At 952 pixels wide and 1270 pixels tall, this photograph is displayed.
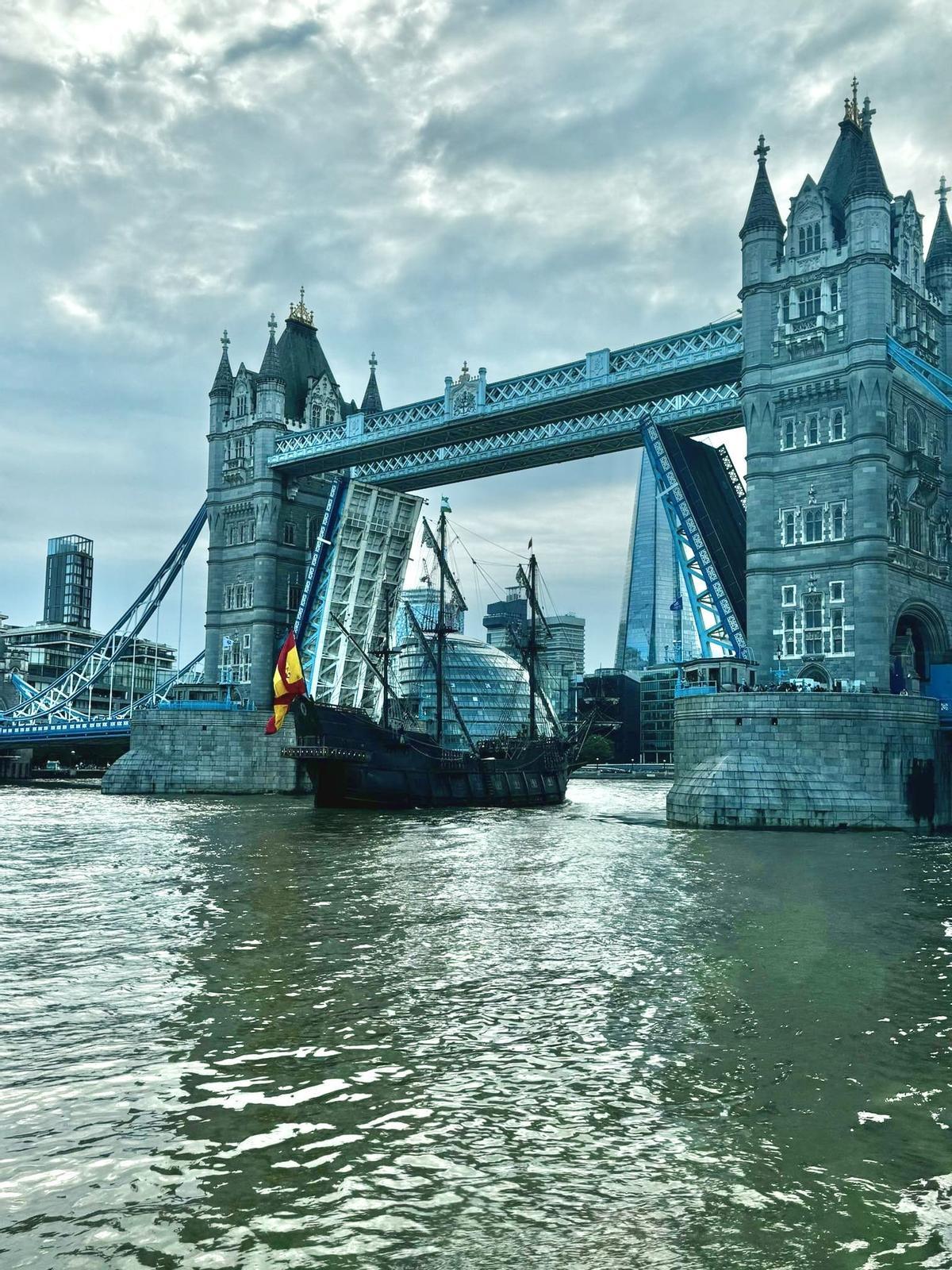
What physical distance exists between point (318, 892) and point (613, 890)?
7.85 m

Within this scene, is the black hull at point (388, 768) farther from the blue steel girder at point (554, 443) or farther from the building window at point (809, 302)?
the building window at point (809, 302)

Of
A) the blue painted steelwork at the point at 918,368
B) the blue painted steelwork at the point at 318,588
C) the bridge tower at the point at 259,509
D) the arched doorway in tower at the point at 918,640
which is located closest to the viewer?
the blue painted steelwork at the point at 918,368

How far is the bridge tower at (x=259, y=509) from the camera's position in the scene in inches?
3216

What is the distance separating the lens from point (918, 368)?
50.2m

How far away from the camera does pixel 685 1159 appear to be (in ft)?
35.3

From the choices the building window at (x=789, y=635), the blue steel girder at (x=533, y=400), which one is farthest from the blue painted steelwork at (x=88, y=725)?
the building window at (x=789, y=635)

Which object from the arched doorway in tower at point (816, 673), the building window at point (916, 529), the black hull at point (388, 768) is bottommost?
the black hull at point (388, 768)

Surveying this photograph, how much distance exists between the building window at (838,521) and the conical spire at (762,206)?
14.5 m

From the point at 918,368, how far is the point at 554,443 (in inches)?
944

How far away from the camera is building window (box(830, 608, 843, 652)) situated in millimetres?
49594

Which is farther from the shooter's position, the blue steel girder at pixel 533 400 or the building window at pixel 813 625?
the blue steel girder at pixel 533 400

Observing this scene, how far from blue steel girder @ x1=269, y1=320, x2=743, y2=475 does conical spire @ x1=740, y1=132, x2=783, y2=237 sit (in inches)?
201

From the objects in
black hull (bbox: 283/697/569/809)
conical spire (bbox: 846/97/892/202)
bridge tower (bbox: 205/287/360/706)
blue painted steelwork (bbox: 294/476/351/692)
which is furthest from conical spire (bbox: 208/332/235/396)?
conical spire (bbox: 846/97/892/202)

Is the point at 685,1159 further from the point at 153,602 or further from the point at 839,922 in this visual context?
the point at 153,602
